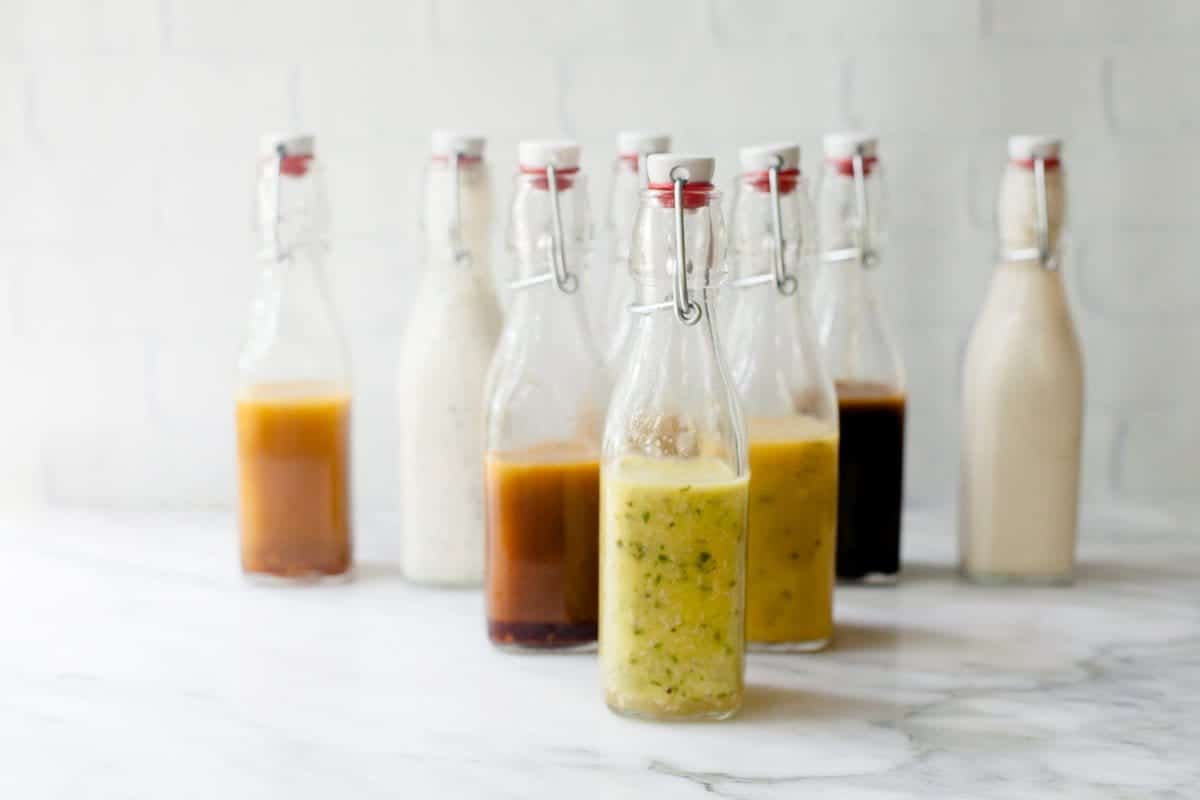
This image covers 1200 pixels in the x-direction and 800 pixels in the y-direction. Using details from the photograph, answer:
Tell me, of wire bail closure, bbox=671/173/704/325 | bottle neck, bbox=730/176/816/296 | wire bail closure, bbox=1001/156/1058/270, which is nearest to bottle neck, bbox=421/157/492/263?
bottle neck, bbox=730/176/816/296

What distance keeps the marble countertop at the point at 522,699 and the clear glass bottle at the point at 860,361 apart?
0.04 m

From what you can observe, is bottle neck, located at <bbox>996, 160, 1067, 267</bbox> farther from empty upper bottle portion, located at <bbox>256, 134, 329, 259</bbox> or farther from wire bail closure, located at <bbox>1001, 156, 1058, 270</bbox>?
empty upper bottle portion, located at <bbox>256, 134, 329, 259</bbox>

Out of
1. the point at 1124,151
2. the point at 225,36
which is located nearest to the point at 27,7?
the point at 225,36

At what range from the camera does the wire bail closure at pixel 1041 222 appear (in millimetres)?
1168

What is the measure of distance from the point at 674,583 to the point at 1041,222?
0.47m

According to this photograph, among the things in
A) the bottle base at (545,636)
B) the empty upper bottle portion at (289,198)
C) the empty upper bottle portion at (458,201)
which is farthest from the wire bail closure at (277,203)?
the bottle base at (545,636)

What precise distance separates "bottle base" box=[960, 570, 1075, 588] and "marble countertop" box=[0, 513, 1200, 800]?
10 millimetres

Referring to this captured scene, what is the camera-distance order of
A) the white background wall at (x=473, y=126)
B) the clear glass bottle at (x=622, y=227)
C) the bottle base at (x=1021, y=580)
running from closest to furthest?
the clear glass bottle at (x=622, y=227)
the bottle base at (x=1021, y=580)
the white background wall at (x=473, y=126)

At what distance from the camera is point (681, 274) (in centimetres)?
89

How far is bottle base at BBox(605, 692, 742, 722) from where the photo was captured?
36.4 inches

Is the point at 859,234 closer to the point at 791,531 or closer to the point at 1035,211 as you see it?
the point at 1035,211

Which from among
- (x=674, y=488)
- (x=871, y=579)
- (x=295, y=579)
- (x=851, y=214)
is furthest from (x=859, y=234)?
(x=295, y=579)

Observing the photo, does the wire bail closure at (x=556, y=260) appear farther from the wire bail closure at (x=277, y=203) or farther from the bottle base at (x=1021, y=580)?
the bottle base at (x=1021, y=580)

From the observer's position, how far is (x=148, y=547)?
4.47 ft
